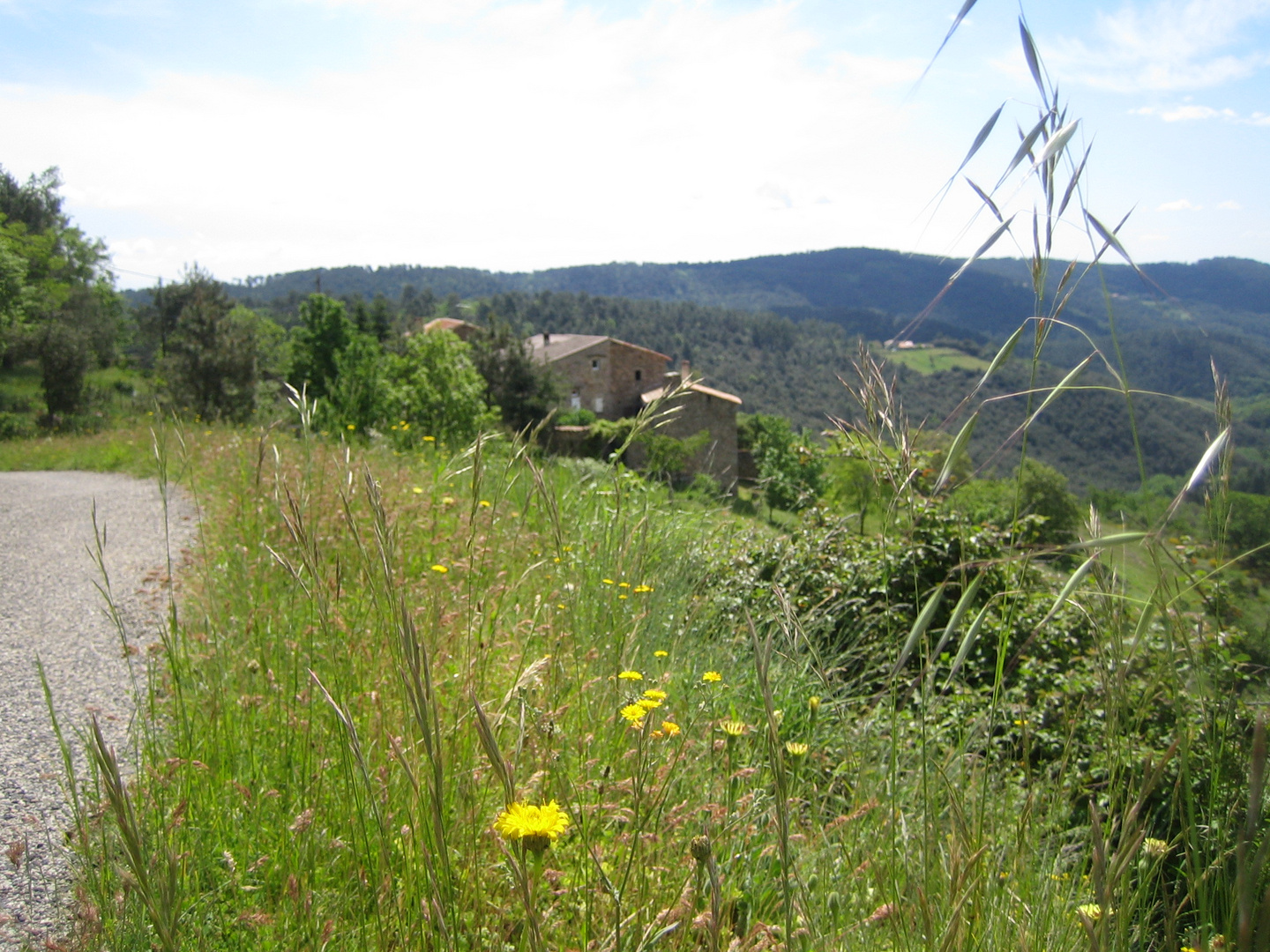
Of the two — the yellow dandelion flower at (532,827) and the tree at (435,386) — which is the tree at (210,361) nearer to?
the tree at (435,386)

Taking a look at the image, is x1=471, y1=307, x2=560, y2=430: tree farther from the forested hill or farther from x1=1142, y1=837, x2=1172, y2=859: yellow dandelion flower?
the forested hill

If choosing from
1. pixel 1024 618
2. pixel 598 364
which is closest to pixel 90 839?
pixel 1024 618

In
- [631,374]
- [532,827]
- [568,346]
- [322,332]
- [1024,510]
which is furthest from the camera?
[568,346]

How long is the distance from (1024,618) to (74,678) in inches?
194

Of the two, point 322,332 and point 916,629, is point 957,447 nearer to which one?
point 916,629

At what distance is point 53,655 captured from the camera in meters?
2.98

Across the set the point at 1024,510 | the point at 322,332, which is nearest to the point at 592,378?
the point at 322,332

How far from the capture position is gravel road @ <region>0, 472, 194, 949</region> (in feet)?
5.15

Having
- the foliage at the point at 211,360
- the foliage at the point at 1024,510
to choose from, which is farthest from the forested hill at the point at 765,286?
the foliage at the point at 1024,510

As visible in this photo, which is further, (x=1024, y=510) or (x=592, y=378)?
(x=592, y=378)

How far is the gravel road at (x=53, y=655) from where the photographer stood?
157 centimetres

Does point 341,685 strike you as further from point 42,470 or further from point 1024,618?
point 42,470

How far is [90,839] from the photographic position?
4.84 ft

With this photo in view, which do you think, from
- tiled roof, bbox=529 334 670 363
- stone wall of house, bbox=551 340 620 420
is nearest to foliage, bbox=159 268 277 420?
tiled roof, bbox=529 334 670 363
